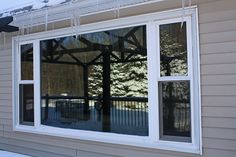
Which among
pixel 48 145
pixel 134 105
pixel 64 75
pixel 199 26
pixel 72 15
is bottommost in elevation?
pixel 48 145

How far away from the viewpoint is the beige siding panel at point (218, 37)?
4.60 meters

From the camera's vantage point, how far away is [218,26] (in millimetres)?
4711

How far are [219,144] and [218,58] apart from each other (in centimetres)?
107

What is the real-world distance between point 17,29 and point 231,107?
4376 mm

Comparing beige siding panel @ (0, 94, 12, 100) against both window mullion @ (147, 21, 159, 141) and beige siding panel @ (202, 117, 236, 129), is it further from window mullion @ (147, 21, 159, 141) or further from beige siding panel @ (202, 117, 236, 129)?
beige siding panel @ (202, 117, 236, 129)

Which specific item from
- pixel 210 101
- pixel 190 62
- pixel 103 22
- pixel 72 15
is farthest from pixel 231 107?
pixel 72 15

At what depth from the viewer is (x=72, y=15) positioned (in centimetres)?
607

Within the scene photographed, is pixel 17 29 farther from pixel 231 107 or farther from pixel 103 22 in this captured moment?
pixel 231 107

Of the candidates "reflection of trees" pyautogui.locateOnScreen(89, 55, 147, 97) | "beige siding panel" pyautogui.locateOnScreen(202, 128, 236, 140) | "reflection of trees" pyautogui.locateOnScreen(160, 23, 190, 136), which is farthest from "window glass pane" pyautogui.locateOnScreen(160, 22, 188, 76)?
"reflection of trees" pyautogui.locateOnScreen(89, 55, 147, 97)

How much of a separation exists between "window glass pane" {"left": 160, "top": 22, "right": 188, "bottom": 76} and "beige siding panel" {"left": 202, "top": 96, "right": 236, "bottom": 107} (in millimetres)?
466

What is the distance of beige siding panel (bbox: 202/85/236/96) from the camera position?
15.0ft

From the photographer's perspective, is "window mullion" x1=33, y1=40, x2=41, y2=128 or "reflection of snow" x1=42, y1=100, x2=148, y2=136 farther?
"window mullion" x1=33, y1=40, x2=41, y2=128

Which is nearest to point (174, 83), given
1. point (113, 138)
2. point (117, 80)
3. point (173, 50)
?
point (173, 50)

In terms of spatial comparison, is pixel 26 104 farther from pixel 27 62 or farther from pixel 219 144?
pixel 219 144
